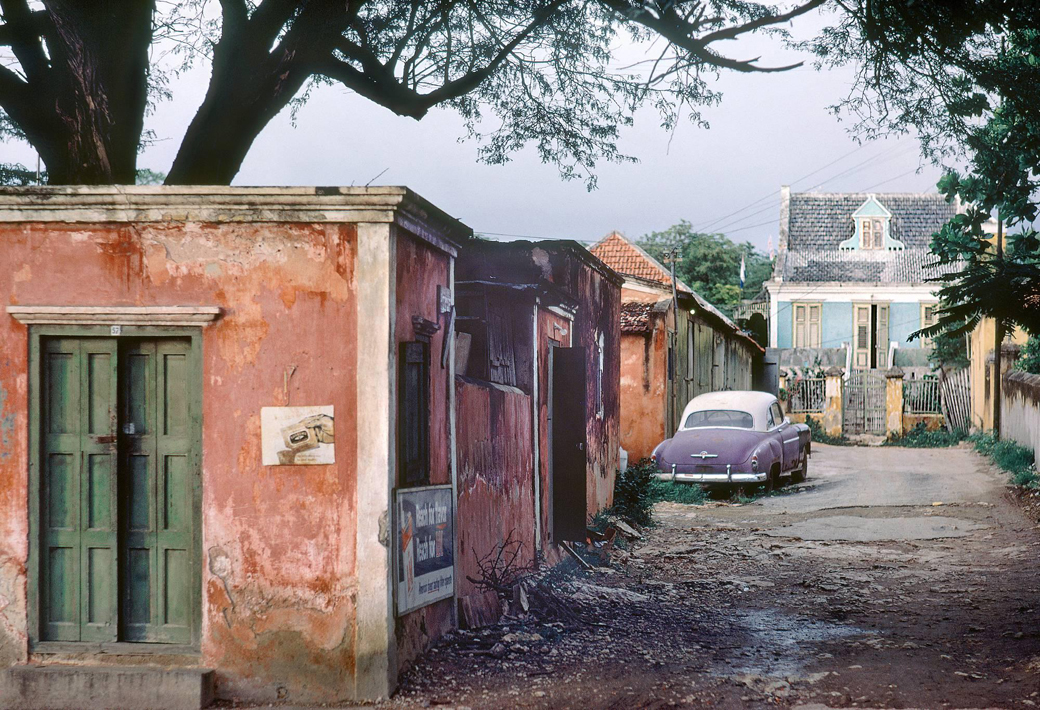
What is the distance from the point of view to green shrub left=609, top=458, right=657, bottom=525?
43.9 feet

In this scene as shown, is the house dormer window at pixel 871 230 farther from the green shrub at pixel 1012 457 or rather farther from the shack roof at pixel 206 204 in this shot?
the shack roof at pixel 206 204

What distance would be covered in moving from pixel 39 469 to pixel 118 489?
1.63 feet

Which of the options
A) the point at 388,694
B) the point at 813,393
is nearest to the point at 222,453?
the point at 388,694

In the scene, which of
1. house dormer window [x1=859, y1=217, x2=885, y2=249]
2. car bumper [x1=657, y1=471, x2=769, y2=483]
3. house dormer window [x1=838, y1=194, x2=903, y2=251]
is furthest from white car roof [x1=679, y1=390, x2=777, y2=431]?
house dormer window [x1=859, y1=217, x2=885, y2=249]

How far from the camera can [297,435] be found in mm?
6000

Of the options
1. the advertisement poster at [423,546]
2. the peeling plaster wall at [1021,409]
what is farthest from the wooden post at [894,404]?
the advertisement poster at [423,546]

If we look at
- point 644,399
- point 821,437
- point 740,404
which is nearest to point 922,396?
point 821,437

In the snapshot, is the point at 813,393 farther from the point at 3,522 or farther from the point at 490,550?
the point at 3,522

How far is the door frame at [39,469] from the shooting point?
6.05 metres

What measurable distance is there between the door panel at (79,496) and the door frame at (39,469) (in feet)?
0.14

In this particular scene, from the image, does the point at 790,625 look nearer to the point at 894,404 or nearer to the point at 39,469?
the point at 39,469

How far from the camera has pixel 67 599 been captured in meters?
6.13

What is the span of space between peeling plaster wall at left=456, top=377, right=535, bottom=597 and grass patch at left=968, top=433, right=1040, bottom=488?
27.5ft

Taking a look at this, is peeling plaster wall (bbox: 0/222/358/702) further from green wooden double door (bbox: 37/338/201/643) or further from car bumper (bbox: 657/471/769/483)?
car bumper (bbox: 657/471/769/483)
